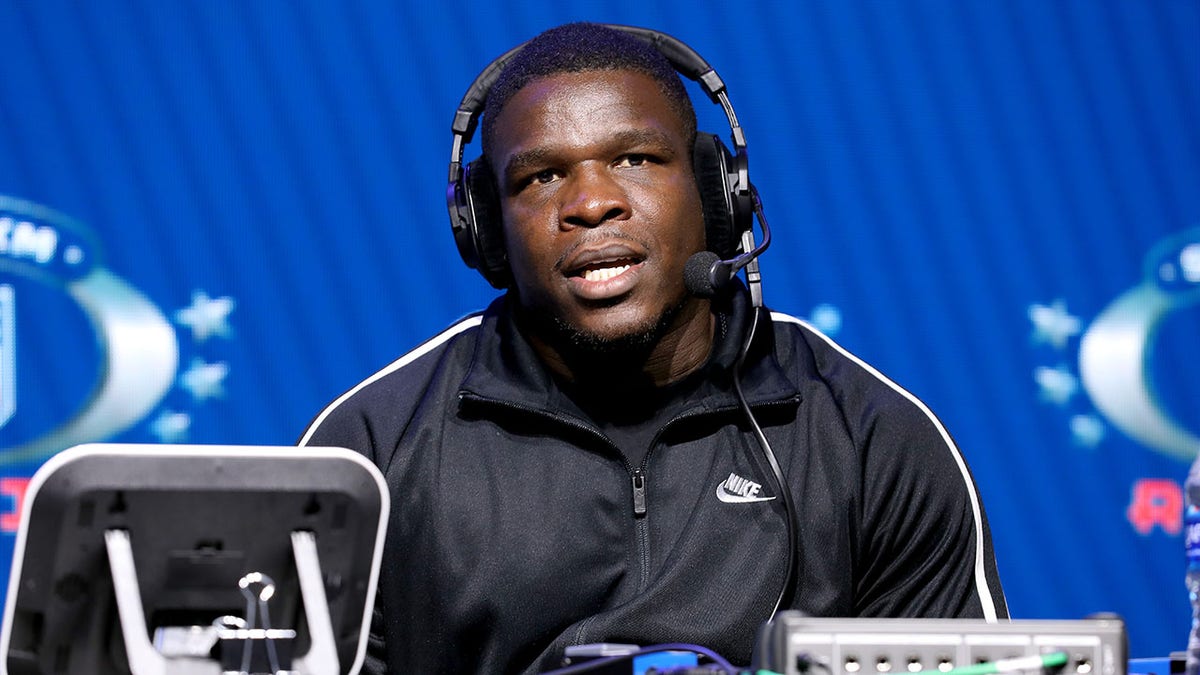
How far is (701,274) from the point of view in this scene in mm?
1532

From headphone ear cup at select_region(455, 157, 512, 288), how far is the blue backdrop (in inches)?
21.3

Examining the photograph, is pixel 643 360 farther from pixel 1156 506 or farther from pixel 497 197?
pixel 1156 506

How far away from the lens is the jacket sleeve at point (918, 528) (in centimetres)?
156

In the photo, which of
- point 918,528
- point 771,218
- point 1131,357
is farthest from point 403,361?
point 1131,357

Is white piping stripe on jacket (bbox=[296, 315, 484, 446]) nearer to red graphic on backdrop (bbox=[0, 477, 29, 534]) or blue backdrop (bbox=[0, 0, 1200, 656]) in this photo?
blue backdrop (bbox=[0, 0, 1200, 656])

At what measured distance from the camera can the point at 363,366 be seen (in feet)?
7.30

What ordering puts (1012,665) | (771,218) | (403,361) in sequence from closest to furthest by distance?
(1012,665), (403,361), (771,218)

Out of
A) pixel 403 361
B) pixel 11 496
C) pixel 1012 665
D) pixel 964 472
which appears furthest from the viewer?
pixel 11 496

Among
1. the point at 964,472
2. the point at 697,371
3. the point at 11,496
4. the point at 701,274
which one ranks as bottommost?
the point at 11,496

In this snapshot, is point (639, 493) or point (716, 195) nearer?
point (639, 493)

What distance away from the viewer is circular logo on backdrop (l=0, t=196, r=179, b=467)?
2141 mm

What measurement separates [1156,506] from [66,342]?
1.71m

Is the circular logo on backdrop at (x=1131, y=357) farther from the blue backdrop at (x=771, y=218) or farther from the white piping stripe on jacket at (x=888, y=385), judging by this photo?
the white piping stripe on jacket at (x=888, y=385)

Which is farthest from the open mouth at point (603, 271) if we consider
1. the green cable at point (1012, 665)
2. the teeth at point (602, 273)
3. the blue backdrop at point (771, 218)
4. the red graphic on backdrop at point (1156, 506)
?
the red graphic on backdrop at point (1156, 506)
